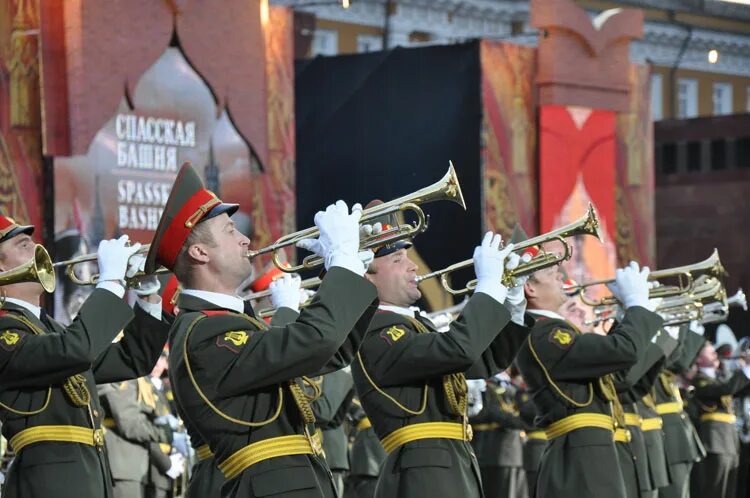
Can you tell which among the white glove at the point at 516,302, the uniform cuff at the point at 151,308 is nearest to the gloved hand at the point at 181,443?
the uniform cuff at the point at 151,308

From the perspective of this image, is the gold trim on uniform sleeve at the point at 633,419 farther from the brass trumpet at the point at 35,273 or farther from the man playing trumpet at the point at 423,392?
the brass trumpet at the point at 35,273

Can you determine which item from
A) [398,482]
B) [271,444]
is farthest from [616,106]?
[271,444]

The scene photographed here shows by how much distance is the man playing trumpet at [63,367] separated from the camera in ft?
22.3

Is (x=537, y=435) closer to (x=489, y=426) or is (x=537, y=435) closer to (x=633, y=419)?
(x=489, y=426)

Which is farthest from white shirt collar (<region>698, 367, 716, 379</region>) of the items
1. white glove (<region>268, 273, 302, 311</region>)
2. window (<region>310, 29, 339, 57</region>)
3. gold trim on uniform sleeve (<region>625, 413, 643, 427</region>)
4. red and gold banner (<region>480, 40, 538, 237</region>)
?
window (<region>310, 29, 339, 57</region>)

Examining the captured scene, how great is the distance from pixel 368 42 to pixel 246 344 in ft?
81.6

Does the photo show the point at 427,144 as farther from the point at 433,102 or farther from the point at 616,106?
the point at 616,106

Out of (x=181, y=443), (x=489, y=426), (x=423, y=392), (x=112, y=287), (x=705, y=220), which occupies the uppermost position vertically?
(x=112, y=287)

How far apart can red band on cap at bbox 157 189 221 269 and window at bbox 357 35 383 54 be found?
24.5m

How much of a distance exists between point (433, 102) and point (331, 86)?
1.44m

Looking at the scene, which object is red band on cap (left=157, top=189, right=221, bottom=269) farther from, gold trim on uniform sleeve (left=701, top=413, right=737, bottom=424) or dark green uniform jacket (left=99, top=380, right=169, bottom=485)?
gold trim on uniform sleeve (left=701, top=413, right=737, bottom=424)

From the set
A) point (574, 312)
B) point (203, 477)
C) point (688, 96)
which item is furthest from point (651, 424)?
point (688, 96)

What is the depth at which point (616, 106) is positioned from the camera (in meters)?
20.7

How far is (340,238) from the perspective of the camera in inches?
223
